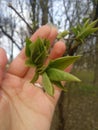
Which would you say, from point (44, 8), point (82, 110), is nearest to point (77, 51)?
point (44, 8)

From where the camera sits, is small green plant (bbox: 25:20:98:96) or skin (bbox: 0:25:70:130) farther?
skin (bbox: 0:25:70:130)

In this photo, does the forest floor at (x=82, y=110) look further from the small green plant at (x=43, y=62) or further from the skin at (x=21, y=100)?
the small green plant at (x=43, y=62)

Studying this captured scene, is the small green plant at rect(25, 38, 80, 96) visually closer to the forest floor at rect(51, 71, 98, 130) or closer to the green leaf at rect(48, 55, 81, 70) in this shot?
the green leaf at rect(48, 55, 81, 70)

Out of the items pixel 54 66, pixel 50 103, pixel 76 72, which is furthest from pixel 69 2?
pixel 54 66

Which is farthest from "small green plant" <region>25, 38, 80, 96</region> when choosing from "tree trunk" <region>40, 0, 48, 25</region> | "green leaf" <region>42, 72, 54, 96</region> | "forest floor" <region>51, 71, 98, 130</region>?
"forest floor" <region>51, 71, 98, 130</region>

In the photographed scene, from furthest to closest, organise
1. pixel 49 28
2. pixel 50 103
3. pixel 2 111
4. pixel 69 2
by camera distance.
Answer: pixel 69 2, pixel 50 103, pixel 2 111, pixel 49 28

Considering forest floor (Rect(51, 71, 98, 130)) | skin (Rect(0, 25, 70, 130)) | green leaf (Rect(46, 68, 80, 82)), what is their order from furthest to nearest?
forest floor (Rect(51, 71, 98, 130)) < skin (Rect(0, 25, 70, 130)) < green leaf (Rect(46, 68, 80, 82))

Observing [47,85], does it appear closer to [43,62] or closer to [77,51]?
[43,62]

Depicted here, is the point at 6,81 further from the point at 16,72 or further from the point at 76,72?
the point at 76,72
